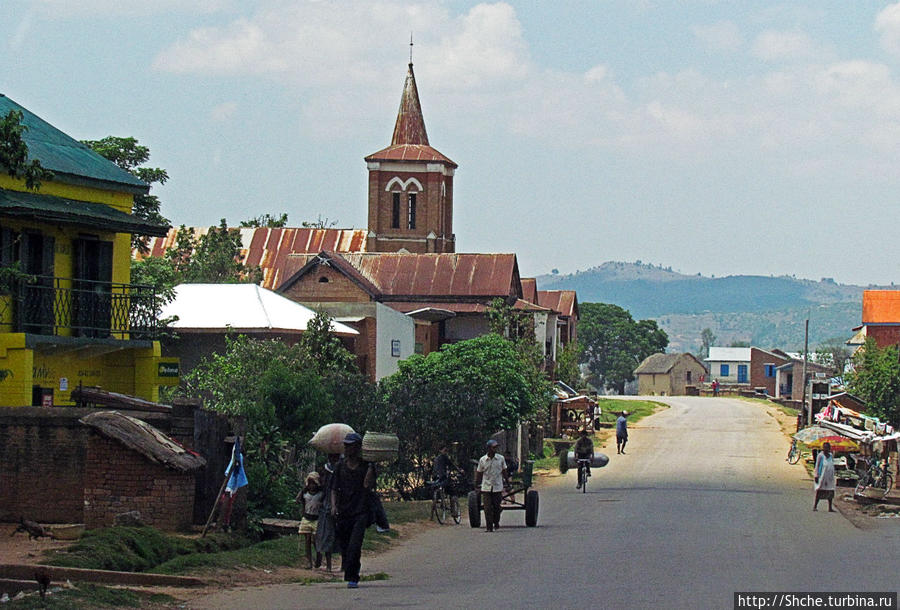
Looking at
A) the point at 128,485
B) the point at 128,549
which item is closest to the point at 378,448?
the point at 128,549

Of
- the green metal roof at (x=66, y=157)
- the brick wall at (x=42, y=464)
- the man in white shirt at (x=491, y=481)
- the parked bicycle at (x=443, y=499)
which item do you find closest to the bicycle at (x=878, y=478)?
the parked bicycle at (x=443, y=499)

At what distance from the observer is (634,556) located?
19.7 meters

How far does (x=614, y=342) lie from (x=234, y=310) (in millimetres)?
130898

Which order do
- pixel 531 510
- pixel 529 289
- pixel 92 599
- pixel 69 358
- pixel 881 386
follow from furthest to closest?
1. pixel 529 289
2. pixel 881 386
3. pixel 69 358
4. pixel 531 510
5. pixel 92 599

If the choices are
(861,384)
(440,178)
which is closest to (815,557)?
(861,384)

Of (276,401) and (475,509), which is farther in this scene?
(276,401)

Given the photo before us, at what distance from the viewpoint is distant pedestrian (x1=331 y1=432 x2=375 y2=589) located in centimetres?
1614

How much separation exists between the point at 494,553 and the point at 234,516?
13.1ft

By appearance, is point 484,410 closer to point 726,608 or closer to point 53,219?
point 53,219

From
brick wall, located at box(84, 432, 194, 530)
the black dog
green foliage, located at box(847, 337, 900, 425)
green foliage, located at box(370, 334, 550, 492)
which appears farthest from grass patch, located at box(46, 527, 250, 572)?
green foliage, located at box(847, 337, 900, 425)

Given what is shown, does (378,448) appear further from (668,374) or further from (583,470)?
(668,374)

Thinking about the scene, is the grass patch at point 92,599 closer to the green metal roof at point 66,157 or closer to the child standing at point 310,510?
the child standing at point 310,510

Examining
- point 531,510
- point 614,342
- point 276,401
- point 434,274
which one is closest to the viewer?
point 531,510

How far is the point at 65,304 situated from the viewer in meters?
28.1
